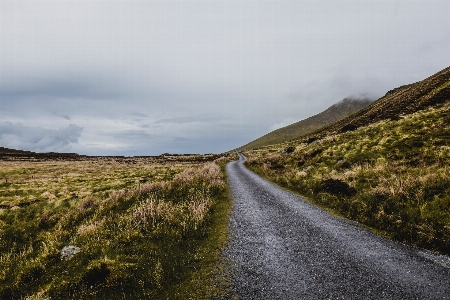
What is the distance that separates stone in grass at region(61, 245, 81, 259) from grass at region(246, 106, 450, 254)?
11735 mm

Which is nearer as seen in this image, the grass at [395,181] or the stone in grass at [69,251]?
the stone in grass at [69,251]

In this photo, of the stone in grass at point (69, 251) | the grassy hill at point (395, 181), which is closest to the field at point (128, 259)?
the stone in grass at point (69, 251)

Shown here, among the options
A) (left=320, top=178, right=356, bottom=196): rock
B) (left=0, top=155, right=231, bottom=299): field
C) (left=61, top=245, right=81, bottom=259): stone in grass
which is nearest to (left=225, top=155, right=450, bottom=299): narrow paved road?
(left=0, top=155, right=231, bottom=299): field

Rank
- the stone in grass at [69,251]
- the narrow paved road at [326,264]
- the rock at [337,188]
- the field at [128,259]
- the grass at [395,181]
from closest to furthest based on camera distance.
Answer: the narrow paved road at [326,264], the field at [128,259], the stone in grass at [69,251], the grass at [395,181], the rock at [337,188]

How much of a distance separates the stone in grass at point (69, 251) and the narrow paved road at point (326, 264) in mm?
5489

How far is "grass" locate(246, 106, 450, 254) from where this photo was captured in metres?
9.61

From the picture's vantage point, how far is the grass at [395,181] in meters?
9.61

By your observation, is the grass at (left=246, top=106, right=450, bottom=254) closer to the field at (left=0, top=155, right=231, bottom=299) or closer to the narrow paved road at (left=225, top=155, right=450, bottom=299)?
the narrow paved road at (left=225, top=155, right=450, bottom=299)

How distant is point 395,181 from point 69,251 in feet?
53.5

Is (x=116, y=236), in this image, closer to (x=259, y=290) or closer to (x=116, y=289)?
(x=116, y=289)

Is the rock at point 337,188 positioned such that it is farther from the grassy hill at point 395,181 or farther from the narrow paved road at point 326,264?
the narrow paved road at point 326,264

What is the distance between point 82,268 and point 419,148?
26535 millimetres

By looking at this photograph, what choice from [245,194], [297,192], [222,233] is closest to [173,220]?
[222,233]

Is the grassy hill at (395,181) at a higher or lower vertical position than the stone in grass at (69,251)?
higher
